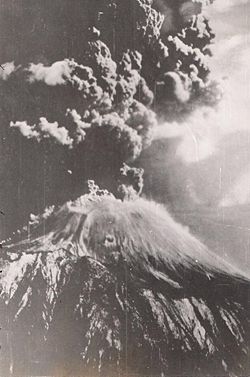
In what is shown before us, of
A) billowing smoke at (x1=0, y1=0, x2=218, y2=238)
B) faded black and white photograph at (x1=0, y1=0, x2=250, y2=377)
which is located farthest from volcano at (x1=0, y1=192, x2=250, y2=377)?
billowing smoke at (x1=0, y1=0, x2=218, y2=238)

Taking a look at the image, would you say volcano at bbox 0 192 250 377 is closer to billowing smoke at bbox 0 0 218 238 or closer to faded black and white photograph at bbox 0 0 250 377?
faded black and white photograph at bbox 0 0 250 377

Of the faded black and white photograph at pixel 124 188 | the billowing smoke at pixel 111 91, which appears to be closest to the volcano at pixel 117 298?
the faded black and white photograph at pixel 124 188

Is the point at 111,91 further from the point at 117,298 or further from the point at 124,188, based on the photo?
the point at 117,298

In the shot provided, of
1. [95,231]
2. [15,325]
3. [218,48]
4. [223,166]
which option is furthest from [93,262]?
[218,48]

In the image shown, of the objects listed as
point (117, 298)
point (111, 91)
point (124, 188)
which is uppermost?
point (111, 91)

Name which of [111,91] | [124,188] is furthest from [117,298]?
[111,91]

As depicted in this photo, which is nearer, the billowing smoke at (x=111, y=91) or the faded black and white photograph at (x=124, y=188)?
the faded black and white photograph at (x=124, y=188)

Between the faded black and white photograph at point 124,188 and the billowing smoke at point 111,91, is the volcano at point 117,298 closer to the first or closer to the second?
the faded black and white photograph at point 124,188

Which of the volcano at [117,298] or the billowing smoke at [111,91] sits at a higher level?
the billowing smoke at [111,91]
